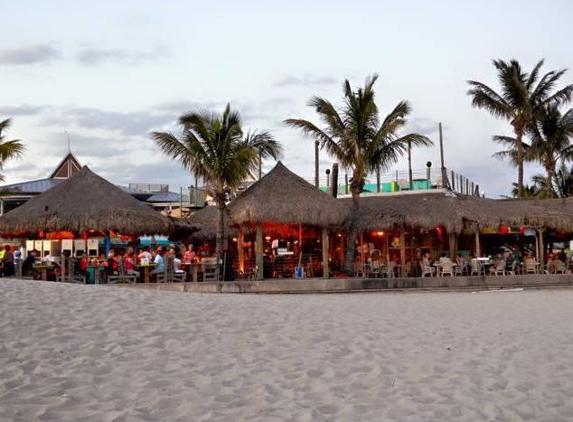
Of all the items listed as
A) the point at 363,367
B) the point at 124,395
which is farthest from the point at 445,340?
the point at 124,395

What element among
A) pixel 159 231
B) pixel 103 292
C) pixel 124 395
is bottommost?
pixel 124 395

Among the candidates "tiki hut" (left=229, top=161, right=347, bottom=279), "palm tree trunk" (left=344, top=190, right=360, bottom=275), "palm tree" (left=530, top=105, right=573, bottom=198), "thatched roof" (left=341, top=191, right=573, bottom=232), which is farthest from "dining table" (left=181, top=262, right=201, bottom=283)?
"palm tree" (left=530, top=105, right=573, bottom=198)

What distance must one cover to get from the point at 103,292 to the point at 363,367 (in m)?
5.59

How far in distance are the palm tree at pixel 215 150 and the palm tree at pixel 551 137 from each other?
18.2 m

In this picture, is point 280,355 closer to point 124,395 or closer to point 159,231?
point 124,395

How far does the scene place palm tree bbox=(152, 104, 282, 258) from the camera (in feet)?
73.8

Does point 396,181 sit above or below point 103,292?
above

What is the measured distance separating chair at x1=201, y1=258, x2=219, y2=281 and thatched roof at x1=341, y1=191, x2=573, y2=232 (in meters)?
6.63

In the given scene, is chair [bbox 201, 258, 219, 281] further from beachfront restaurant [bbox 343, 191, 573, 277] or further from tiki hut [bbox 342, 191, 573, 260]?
tiki hut [bbox 342, 191, 573, 260]

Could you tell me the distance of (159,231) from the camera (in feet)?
70.6

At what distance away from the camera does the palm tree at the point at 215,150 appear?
2250cm

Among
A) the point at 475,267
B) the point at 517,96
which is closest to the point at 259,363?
the point at 475,267

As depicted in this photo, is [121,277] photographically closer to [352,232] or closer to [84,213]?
[84,213]

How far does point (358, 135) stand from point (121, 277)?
1089cm
